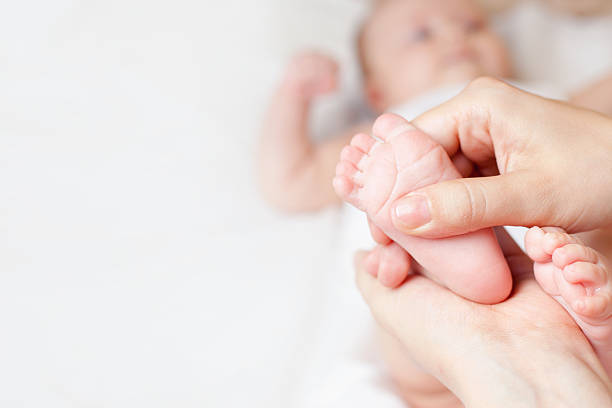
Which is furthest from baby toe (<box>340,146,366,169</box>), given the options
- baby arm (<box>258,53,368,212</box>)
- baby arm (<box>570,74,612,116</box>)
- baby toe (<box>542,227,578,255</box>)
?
baby arm (<box>570,74,612,116</box>)

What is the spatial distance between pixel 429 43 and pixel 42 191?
0.87 metres

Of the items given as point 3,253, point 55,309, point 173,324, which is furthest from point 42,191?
point 173,324

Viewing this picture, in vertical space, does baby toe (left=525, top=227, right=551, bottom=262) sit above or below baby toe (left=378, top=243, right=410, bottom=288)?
above

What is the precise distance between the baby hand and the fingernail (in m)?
0.72

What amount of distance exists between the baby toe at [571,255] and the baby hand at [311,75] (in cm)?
81

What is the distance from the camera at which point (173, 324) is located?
1.08m

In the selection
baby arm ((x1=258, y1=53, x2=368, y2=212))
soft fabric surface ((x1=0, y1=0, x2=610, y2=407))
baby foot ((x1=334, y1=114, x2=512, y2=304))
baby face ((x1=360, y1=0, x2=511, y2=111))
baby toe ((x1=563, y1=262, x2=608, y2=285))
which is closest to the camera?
baby toe ((x1=563, y1=262, x2=608, y2=285))

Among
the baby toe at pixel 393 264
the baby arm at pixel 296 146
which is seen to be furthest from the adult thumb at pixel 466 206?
the baby arm at pixel 296 146

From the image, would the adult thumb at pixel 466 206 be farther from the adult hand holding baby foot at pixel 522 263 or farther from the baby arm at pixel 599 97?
the baby arm at pixel 599 97

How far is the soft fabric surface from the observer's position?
100cm

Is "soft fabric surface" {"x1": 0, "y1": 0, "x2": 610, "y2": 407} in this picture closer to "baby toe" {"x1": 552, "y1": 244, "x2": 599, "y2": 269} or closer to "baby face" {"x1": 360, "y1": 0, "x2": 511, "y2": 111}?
"baby face" {"x1": 360, "y1": 0, "x2": 511, "y2": 111}

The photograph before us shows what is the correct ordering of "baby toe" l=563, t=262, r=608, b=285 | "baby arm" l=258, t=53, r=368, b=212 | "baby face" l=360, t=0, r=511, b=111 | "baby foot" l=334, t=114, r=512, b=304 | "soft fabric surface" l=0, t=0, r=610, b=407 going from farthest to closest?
"baby face" l=360, t=0, r=511, b=111 < "baby arm" l=258, t=53, r=368, b=212 < "soft fabric surface" l=0, t=0, r=610, b=407 < "baby foot" l=334, t=114, r=512, b=304 < "baby toe" l=563, t=262, r=608, b=285

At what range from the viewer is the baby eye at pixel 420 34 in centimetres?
149

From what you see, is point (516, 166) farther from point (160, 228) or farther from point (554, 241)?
point (160, 228)
